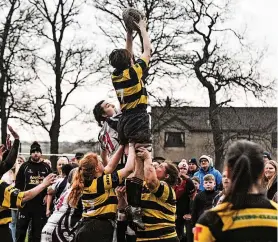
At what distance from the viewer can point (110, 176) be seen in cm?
725

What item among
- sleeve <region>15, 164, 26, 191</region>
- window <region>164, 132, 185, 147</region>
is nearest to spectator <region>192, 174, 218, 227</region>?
sleeve <region>15, 164, 26, 191</region>

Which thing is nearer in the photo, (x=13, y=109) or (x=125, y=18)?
(x=125, y=18)

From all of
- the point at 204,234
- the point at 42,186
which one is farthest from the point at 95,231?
the point at 204,234

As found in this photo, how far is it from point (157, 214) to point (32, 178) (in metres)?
6.69

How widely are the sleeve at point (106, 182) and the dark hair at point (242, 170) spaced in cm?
341

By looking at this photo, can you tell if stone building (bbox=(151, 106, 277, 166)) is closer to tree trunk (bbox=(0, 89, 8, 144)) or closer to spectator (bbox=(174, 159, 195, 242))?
tree trunk (bbox=(0, 89, 8, 144))

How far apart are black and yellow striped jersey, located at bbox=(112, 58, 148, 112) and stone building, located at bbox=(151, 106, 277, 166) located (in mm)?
25143

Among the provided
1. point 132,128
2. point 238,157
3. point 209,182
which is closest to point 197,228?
point 238,157

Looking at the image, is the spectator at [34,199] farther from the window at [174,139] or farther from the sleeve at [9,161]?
the window at [174,139]

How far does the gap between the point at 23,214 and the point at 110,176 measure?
672 cm

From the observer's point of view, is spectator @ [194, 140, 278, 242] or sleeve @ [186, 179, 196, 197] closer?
spectator @ [194, 140, 278, 242]

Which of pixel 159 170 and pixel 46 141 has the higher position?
pixel 46 141

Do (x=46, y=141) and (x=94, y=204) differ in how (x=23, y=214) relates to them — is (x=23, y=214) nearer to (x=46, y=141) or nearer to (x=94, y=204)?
(x=94, y=204)

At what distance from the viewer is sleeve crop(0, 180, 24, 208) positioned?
6.90m
